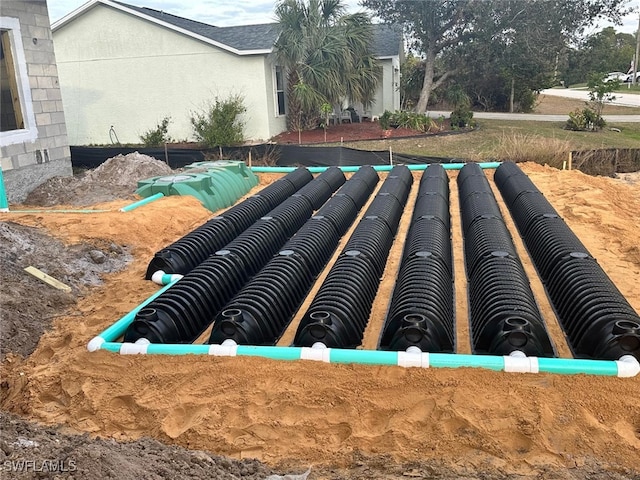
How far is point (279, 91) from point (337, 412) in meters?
18.0

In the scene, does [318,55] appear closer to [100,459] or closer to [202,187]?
[202,187]

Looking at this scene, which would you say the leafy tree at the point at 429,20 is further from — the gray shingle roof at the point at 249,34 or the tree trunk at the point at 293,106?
the tree trunk at the point at 293,106

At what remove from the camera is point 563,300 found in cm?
614

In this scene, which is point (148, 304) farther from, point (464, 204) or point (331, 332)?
point (464, 204)

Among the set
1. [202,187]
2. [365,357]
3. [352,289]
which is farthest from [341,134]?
[365,357]

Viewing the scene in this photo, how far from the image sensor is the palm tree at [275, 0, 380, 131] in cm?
1959

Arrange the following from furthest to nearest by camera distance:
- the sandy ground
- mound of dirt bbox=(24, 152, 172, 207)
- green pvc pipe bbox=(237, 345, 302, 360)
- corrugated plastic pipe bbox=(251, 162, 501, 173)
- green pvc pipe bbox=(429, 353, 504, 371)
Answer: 1. corrugated plastic pipe bbox=(251, 162, 501, 173)
2. mound of dirt bbox=(24, 152, 172, 207)
3. green pvc pipe bbox=(237, 345, 302, 360)
4. green pvc pipe bbox=(429, 353, 504, 371)
5. the sandy ground

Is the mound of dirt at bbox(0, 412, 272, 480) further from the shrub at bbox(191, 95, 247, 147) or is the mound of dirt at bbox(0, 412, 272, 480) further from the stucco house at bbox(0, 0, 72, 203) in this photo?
the shrub at bbox(191, 95, 247, 147)

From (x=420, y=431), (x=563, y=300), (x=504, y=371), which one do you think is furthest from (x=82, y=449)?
(x=563, y=300)

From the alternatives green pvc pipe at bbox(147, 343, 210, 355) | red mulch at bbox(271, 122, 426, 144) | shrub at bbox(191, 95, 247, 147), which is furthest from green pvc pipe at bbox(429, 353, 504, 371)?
red mulch at bbox(271, 122, 426, 144)

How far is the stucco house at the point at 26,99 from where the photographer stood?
1099 cm

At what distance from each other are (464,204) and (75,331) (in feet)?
23.7

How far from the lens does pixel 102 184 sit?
12.7 m

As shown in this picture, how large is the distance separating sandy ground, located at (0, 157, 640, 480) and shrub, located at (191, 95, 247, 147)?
12.7 m
